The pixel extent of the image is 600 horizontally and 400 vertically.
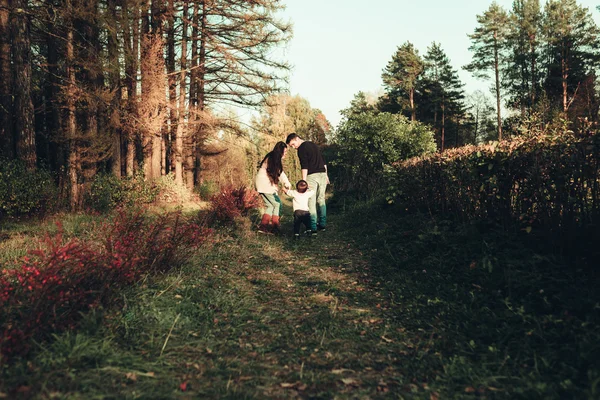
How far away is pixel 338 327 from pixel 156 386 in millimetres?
1546

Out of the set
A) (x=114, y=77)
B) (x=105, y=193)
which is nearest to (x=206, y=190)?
(x=105, y=193)

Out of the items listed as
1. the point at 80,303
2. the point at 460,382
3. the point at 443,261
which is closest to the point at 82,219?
the point at 80,303

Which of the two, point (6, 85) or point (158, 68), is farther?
point (158, 68)

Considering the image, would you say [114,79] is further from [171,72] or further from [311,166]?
[311,166]

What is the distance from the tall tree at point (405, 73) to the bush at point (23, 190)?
34360 mm

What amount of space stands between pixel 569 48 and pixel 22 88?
1489 inches

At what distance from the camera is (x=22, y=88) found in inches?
384

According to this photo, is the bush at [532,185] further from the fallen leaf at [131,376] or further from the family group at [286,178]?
the fallen leaf at [131,376]

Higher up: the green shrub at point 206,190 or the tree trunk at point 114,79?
the tree trunk at point 114,79

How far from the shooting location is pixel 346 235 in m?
7.92

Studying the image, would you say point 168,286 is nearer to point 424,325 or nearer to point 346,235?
point 424,325

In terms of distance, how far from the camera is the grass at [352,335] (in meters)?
2.21

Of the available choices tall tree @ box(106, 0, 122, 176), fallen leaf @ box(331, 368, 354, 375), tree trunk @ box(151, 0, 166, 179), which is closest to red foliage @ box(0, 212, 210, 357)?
fallen leaf @ box(331, 368, 354, 375)

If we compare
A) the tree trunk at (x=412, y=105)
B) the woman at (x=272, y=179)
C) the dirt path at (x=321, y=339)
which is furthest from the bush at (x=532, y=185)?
the tree trunk at (x=412, y=105)
